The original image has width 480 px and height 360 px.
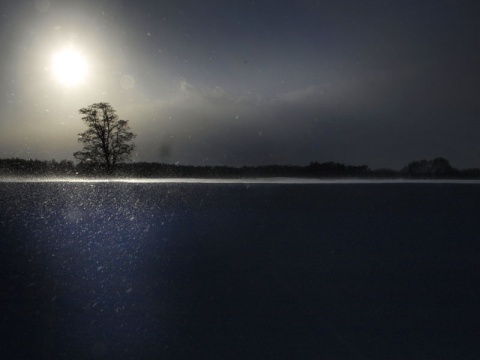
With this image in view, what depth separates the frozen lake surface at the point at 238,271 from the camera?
502 centimetres

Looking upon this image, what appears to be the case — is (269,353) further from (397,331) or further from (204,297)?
(397,331)

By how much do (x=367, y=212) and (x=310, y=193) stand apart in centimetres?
109

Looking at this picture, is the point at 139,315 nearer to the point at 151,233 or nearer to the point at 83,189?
the point at 151,233

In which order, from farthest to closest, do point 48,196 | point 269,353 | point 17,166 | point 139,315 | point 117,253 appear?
point 17,166 → point 48,196 → point 117,253 → point 139,315 → point 269,353

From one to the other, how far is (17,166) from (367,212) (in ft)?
23.5

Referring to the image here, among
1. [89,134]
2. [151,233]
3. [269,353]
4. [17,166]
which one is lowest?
[269,353]

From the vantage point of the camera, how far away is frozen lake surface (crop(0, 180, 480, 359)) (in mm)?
5016

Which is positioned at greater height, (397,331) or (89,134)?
(89,134)

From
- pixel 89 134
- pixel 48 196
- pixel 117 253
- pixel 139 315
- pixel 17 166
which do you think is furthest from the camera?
pixel 89 134

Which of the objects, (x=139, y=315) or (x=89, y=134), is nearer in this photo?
(x=139, y=315)

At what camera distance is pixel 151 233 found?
645 cm

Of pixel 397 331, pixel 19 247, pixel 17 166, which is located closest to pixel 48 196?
pixel 19 247

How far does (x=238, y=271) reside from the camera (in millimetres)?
5898

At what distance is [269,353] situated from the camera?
4883 mm
